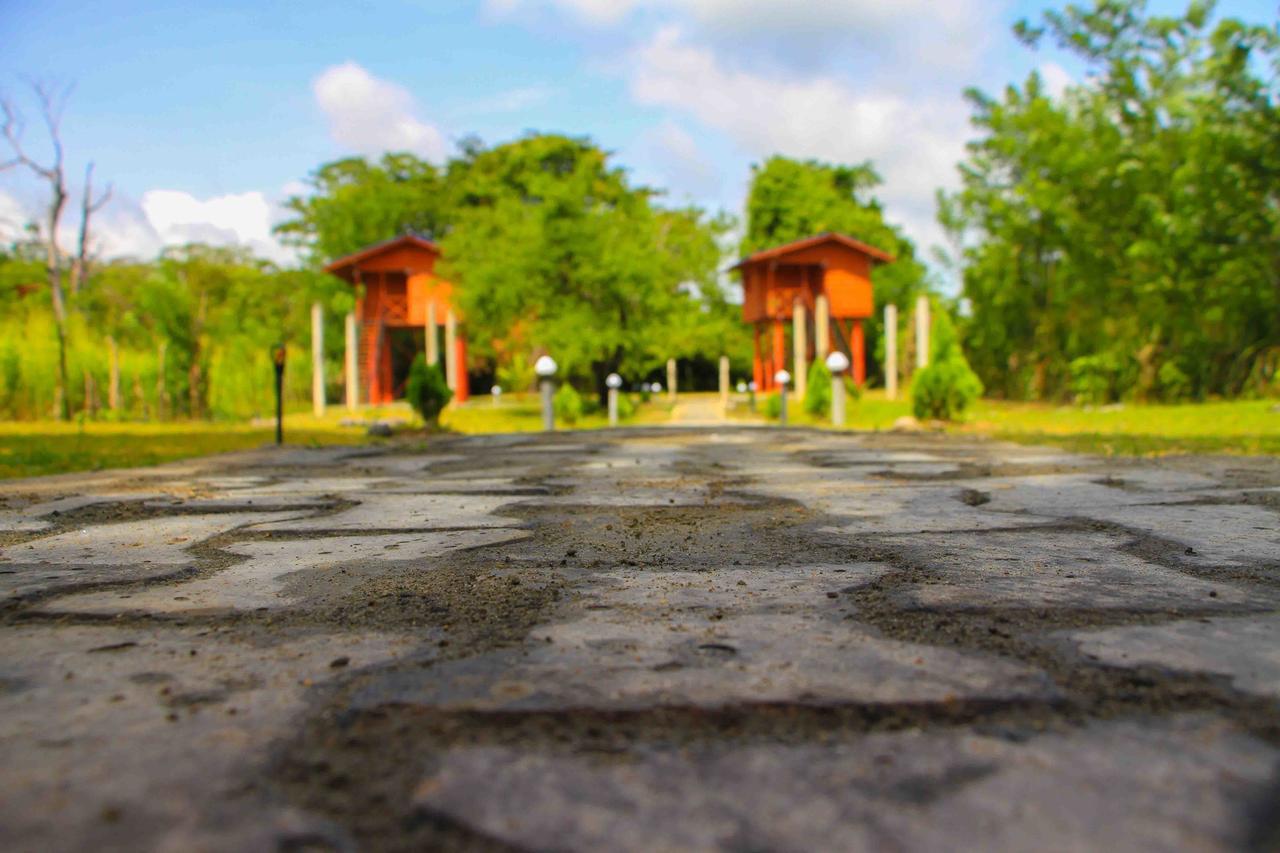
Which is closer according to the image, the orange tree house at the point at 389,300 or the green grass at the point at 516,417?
the green grass at the point at 516,417

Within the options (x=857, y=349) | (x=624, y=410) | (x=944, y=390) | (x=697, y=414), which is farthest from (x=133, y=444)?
(x=857, y=349)

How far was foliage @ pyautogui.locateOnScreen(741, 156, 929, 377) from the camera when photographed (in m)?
33.3

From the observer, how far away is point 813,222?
3322cm

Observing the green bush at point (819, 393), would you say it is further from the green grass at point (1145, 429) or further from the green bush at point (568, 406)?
the green bush at point (568, 406)

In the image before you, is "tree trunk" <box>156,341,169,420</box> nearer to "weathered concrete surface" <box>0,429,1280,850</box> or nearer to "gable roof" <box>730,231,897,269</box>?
"gable roof" <box>730,231,897,269</box>

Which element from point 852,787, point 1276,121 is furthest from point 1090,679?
point 1276,121

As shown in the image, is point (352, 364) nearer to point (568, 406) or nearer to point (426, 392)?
point (568, 406)

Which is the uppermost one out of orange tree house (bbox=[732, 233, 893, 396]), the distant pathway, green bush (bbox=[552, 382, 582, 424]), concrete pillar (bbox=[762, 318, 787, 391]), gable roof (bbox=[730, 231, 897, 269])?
gable roof (bbox=[730, 231, 897, 269])

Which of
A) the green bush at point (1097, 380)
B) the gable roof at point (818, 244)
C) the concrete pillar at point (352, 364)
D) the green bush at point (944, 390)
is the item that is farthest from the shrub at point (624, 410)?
the green bush at point (1097, 380)

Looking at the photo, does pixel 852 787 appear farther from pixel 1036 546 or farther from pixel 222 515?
pixel 222 515

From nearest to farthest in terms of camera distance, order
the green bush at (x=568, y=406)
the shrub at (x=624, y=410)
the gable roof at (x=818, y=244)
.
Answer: the green bush at (x=568, y=406) → the shrub at (x=624, y=410) → the gable roof at (x=818, y=244)

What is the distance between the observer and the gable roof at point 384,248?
22.9 meters

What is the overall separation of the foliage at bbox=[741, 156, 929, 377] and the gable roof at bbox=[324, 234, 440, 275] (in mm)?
14126

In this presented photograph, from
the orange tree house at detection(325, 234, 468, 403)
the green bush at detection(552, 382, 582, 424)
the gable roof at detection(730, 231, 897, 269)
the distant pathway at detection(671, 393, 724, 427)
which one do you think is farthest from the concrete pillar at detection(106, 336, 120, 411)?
the gable roof at detection(730, 231, 897, 269)
